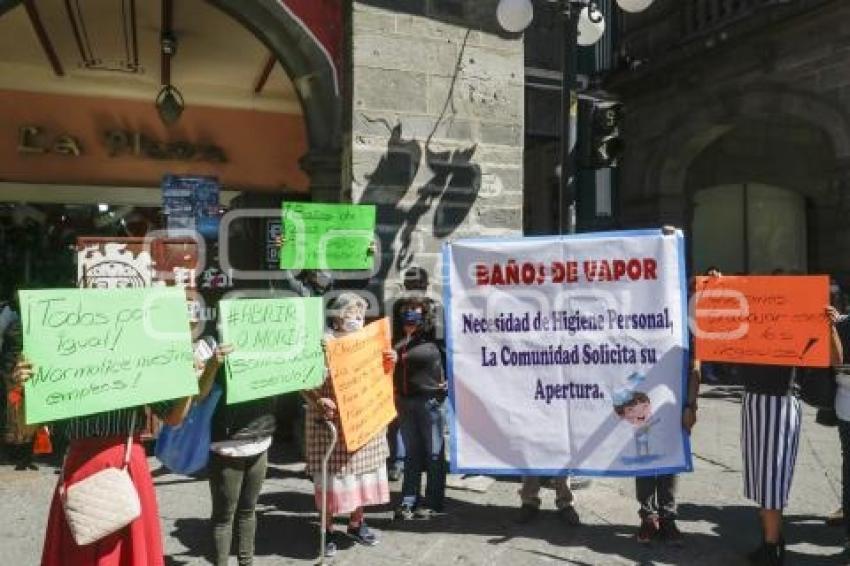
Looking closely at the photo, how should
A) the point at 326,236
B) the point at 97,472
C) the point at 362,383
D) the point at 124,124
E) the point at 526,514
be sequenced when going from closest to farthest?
1. the point at 97,472
2. the point at 362,383
3. the point at 526,514
4. the point at 326,236
5. the point at 124,124

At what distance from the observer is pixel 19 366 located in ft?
9.62

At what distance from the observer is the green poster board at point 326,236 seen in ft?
18.0

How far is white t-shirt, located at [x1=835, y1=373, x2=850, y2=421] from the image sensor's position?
471 cm

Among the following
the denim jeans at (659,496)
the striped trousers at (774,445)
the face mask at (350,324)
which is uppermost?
the face mask at (350,324)

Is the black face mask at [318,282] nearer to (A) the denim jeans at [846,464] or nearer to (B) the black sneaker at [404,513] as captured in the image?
(B) the black sneaker at [404,513]

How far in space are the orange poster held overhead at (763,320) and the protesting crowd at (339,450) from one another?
85 mm

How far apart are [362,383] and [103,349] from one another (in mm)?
1832

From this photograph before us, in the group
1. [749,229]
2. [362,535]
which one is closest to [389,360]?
[362,535]

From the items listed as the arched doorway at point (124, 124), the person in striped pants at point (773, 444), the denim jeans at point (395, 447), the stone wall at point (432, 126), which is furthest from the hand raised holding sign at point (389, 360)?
the arched doorway at point (124, 124)

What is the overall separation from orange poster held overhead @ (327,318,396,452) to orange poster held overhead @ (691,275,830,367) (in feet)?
6.61

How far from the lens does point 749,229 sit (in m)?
14.9

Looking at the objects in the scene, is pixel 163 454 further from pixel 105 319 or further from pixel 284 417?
pixel 284 417

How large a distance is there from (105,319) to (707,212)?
14269mm

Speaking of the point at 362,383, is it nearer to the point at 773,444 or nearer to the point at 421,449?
the point at 421,449
